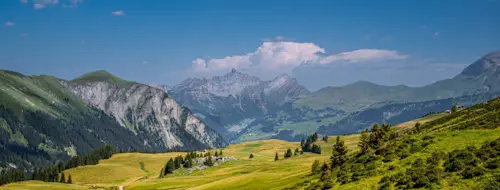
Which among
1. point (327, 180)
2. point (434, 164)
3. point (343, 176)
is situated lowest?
point (327, 180)

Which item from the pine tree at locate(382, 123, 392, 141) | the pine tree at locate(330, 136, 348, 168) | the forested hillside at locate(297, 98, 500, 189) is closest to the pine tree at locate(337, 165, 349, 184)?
the forested hillside at locate(297, 98, 500, 189)

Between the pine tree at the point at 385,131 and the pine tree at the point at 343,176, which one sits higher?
the pine tree at the point at 385,131

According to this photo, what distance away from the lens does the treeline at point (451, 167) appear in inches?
1694

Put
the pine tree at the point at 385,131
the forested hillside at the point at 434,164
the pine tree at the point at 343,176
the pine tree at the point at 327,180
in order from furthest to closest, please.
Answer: the pine tree at the point at 385,131 < the pine tree at the point at 327,180 < the pine tree at the point at 343,176 < the forested hillside at the point at 434,164

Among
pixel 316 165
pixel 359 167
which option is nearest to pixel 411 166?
pixel 359 167

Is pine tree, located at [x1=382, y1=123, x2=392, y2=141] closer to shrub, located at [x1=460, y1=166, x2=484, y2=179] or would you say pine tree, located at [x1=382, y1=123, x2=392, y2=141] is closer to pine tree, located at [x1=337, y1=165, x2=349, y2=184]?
pine tree, located at [x1=337, y1=165, x2=349, y2=184]

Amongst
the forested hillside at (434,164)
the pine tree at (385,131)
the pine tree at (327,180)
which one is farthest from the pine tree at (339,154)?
the forested hillside at (434,164)

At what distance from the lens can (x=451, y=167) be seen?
46.3 metres

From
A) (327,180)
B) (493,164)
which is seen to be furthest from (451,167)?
(327,180)

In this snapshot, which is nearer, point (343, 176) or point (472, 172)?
point (472, 172)

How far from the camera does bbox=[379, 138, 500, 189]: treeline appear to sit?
4303 cm

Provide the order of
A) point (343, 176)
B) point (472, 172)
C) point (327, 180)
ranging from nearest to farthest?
point (472, 172)
point (343, 176)
point (327, 180)

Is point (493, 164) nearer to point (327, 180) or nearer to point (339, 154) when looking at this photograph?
point (327, 180)

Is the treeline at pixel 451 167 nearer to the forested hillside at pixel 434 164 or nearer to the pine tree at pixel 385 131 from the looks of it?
the forested hillside at pixel 434 164
